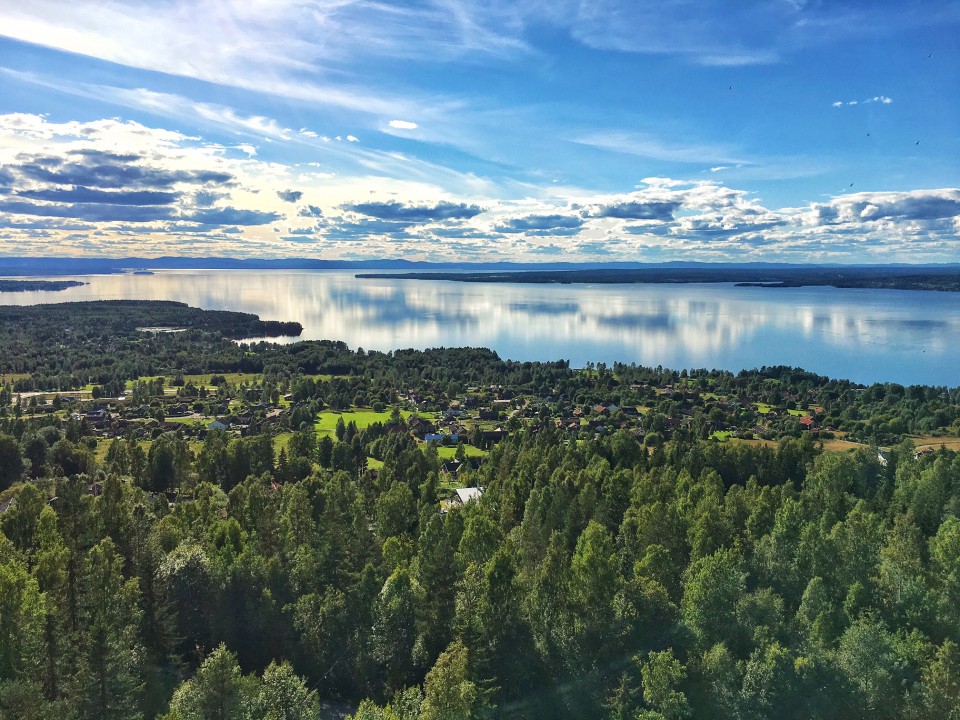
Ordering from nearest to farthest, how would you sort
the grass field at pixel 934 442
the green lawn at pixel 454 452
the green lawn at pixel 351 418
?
the grass field at pixel 934 442
the green lawn at pixel 454 452
the green lawn at pixel 351 418

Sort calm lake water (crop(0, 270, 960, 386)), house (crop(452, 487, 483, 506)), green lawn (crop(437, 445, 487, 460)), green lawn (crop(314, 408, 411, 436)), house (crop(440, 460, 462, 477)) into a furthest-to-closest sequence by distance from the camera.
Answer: calm lake water (crop(0, 270, 960, 386)) → green lawn (crop(314, 408, 411, 436)) → green lawn (crop(437, 445, 487, 460)) → house (crop(440, 460, 462, 477)) → house (crop(452, 487, 483, 506))

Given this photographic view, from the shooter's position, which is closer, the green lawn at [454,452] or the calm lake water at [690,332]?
the green lawn at [454,452]

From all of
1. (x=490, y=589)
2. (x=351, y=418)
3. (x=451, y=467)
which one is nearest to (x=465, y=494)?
(x=451, y=467)

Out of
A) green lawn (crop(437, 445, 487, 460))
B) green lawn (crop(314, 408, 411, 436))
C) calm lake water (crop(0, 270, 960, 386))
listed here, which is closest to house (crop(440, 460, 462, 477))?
green lawn (crop(437, 445, 487, 460))

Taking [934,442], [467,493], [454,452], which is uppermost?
[934,442]

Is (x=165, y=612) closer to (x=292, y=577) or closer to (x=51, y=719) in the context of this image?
(x=292, y=577)

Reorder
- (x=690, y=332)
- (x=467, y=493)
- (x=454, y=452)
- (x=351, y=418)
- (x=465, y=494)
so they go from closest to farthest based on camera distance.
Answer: (x=465, y=494)
(x=467, y=493)
(x=454, y=452)
(x=351, y=418)
(x=690, y=332)

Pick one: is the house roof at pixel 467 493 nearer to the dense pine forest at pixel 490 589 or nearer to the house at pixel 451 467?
the dense pine forest at pixel 490 589

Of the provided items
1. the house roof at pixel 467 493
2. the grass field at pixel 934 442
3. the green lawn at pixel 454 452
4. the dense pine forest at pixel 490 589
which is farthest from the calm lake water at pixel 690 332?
the dense pine forest at pixel 490 589

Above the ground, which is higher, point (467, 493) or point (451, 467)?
point (467, 493)

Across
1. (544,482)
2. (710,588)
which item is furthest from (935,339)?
(710,588)

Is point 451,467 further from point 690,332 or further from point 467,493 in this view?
point 690,332

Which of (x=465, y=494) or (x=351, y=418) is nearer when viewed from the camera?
(x=465, y=494)

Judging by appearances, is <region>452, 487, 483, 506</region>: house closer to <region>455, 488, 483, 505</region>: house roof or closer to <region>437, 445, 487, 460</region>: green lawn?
<region>455, 488, 483, 505</region>: house roof
